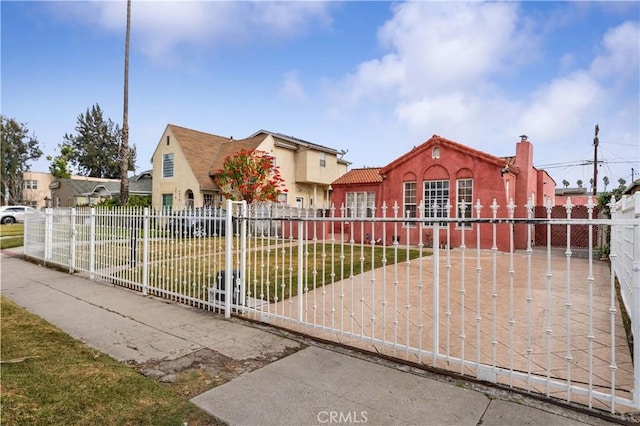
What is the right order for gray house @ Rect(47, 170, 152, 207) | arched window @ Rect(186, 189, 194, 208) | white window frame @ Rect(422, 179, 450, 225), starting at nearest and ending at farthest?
white window frame @ Rect(422, 179, 450, 225)
arched window @ Rect(186, 189, 194, 208)
gray house @ Rect(47, 170, 152, 207)

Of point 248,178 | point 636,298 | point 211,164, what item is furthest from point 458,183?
point 211,164

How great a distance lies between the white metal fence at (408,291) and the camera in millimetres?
3182

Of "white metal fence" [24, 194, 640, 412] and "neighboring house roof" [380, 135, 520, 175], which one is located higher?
"neighboring house roof" [380, 135, 520, 175]

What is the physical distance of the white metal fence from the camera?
125 inches

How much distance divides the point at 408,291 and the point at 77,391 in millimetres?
3266

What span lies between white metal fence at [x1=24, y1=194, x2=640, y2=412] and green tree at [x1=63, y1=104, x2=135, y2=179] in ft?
174

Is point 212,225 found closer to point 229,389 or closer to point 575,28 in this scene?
point 229,389

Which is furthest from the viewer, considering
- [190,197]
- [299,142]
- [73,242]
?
[299,142]

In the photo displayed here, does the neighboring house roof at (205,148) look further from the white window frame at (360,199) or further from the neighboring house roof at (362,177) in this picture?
the white window frame at (360,199)

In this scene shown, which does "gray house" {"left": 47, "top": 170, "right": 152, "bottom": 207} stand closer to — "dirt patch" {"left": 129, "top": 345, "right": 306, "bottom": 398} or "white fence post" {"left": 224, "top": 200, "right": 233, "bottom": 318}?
"white fence post" {"left": 224, "top": 200, "right": 233, "bottom": 318}

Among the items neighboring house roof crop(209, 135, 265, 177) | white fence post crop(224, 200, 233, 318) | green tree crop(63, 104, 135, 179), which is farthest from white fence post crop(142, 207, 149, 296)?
green tree crop(63, 104, 135, 179)

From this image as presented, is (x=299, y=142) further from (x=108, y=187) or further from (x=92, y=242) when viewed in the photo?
(x=108, y=187)

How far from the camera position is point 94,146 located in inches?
2167

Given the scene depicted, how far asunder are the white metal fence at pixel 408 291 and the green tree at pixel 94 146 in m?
52.9
